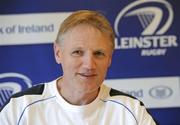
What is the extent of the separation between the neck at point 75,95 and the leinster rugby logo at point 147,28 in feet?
3.80

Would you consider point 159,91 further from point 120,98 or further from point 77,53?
point 77,53

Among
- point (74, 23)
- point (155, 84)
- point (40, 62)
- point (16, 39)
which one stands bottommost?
point (155, 84)

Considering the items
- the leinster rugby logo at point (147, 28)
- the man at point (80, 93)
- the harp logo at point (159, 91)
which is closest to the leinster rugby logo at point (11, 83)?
the leinster rugby logo at point (147, 28)

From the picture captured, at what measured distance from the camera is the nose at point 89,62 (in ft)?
3.52

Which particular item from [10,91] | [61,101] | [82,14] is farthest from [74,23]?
[10,91]

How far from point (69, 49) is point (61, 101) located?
19 cm

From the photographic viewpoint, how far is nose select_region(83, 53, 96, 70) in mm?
1072

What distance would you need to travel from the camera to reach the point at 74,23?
43.2 inches

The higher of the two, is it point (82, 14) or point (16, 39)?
point (82, 14)

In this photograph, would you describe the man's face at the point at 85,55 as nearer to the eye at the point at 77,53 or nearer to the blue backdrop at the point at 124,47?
the eye at the point at 77,53

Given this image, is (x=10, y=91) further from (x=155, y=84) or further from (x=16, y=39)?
(x=155, y=84)

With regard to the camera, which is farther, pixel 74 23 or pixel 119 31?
pixel 119 31

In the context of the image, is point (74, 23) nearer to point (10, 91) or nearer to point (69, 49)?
point (69, 49)

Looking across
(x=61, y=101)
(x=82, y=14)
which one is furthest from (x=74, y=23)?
(x=61, y=101)
